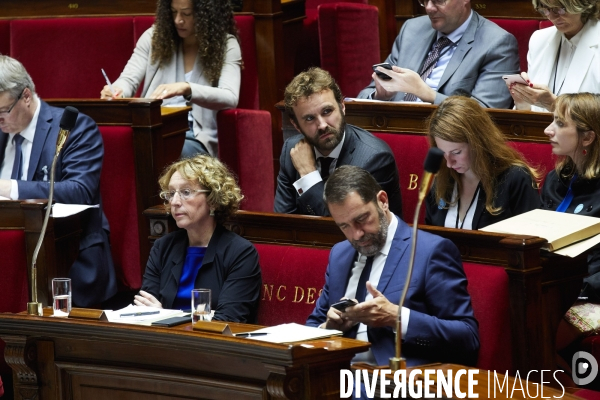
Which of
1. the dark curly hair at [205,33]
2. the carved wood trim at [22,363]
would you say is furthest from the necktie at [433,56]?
the carved wood trim at [22,363]

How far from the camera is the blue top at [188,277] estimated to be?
8.13 feet

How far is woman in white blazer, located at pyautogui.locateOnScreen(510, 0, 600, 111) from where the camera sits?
2.93 meters

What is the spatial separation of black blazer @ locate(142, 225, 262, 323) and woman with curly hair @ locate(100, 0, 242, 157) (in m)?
1.07

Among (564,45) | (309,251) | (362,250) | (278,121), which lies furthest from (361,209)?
(278,121)

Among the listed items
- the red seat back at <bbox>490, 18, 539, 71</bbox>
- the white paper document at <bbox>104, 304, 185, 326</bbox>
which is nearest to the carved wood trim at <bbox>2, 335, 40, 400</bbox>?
the white paper document at <bbox>104, 304, 185, 326</bbox>

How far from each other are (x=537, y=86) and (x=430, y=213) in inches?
21.8

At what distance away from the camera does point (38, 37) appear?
407 cm

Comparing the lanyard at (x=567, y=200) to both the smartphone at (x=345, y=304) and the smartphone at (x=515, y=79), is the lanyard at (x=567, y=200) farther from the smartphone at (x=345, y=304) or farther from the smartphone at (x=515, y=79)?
the smartphone at (x=345, y=304)

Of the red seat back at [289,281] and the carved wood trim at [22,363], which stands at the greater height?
the red seat back at [289,281]

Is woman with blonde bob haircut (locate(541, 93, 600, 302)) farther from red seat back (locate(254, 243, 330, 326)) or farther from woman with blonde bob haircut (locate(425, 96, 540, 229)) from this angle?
red seat back (locate(254, 243, 330, 326))

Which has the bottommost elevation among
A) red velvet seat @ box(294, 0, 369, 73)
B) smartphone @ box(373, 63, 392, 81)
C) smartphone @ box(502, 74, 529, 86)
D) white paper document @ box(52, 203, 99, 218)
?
white paper document @ box(52, 203, 99, 218)

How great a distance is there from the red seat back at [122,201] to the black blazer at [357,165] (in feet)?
2.19

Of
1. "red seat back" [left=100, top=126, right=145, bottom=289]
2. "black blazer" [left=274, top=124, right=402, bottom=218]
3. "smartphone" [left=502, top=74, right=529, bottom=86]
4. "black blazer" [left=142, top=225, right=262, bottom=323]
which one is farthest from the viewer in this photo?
"red seat back" [left=100, top=126, right=145, bottom=289]

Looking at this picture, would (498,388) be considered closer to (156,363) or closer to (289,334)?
(289,334)
